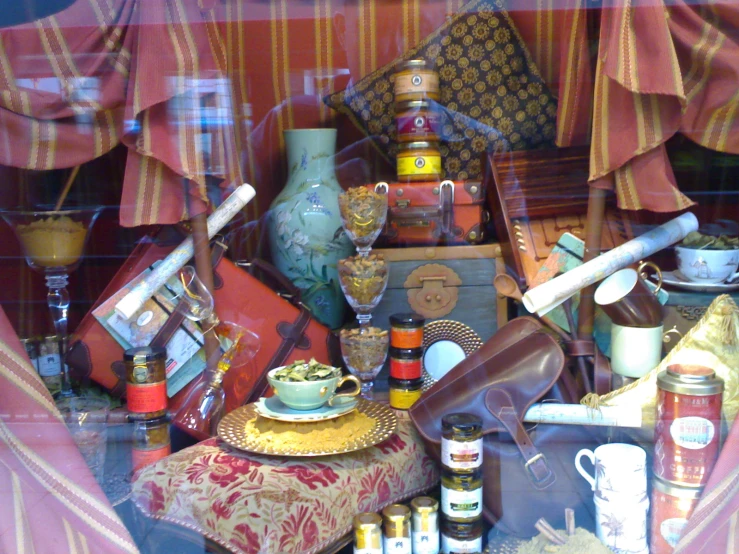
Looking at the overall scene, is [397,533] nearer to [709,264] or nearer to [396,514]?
[396,514]

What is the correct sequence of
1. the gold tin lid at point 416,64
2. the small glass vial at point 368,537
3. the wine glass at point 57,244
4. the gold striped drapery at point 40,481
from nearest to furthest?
the gold striped drapery at point 40,481
the small glass vial at point 368,537
the wine glass at point 57,244
the gold tin lid at point 416,64

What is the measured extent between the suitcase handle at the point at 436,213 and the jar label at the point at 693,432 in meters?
0.64

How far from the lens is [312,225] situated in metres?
1.55

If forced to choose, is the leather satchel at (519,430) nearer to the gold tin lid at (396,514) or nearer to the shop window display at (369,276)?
the shop window display at (369,276)

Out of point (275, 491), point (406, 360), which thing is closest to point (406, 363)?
point (406, 360)

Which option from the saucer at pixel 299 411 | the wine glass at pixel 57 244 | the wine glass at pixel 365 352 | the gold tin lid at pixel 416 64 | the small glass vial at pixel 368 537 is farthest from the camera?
the gold tin lid at pixel 416 64

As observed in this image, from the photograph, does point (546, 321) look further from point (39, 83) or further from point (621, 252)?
point (39, 83)

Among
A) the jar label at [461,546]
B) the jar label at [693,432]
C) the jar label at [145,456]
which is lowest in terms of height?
the jar label at [461,546]

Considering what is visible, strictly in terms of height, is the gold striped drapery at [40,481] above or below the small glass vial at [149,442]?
above

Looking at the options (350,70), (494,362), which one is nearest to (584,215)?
(494,362)

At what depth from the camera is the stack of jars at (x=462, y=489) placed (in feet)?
3.60

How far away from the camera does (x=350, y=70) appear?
5.15 ft

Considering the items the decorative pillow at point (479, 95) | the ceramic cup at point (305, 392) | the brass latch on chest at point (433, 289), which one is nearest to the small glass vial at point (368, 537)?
the ceramic cup at point (305, 392)

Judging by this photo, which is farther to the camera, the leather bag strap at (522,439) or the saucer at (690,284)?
the saucer at (690,284)
